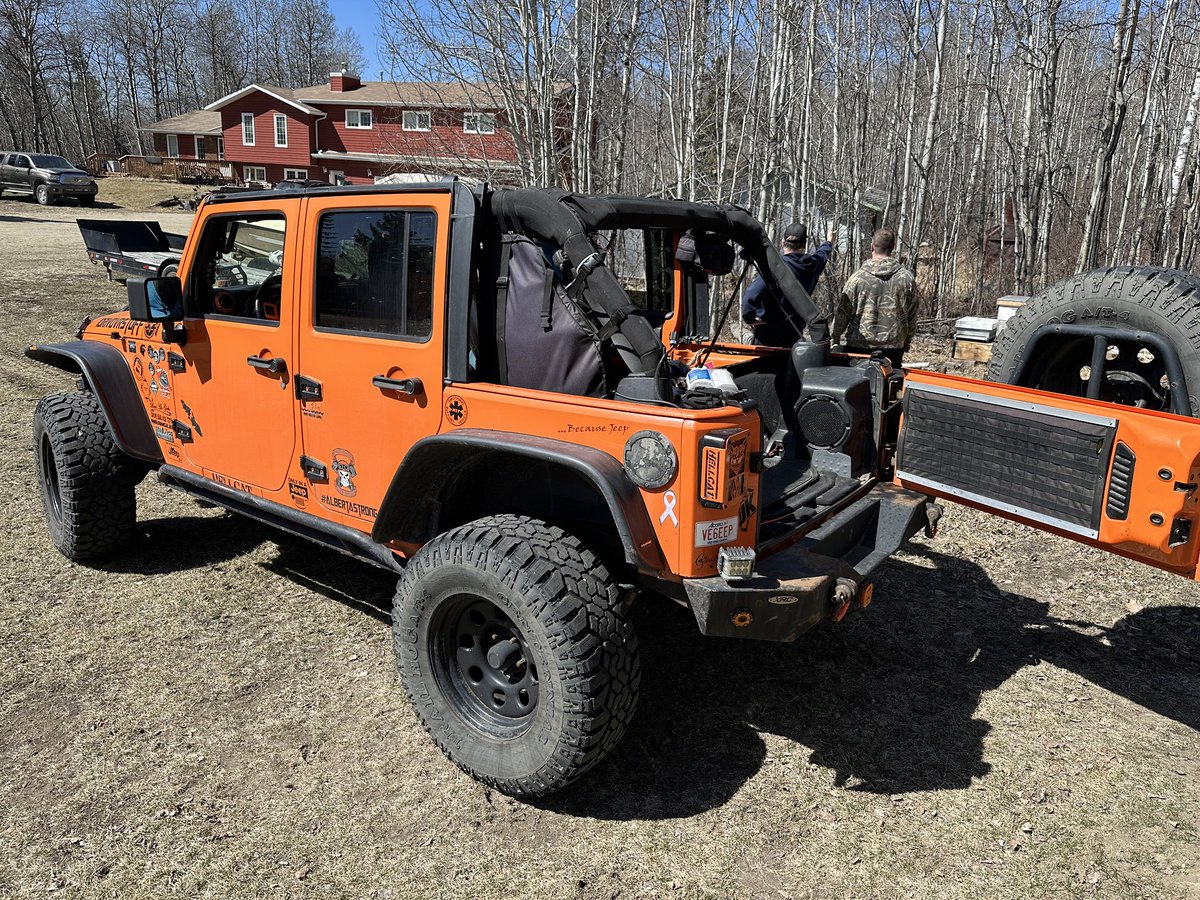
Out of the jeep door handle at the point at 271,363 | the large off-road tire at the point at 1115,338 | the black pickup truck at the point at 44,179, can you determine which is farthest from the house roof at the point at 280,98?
the large off-road tire at the point at 1115,338

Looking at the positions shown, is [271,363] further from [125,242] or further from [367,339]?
[125,242]

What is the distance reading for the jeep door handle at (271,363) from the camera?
3.87 meters

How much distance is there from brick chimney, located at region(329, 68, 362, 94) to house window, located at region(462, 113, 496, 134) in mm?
37009

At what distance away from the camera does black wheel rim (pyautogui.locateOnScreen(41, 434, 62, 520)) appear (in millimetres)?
5086

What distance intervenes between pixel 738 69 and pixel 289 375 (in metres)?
8.49

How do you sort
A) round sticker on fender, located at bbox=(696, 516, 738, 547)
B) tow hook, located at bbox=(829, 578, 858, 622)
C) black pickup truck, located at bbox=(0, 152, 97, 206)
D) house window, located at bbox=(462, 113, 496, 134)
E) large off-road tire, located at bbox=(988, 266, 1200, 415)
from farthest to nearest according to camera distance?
black pickup truck, located at bbox=(0, 152, 97, 206) < house window, located at bbox=(462, 113, 496, 134) < large off-road tire, located at bbox=(988, 266, 1200, 415) < tow hook, located at bbox=(829, 578, 858, 622) < round sticker on fender, located at bbox=(696, 516, 738, 547)

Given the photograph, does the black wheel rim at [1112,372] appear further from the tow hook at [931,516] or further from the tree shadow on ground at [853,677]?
the tree shadow on ground at [853,677]

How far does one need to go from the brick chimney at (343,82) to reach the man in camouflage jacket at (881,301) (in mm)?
41757

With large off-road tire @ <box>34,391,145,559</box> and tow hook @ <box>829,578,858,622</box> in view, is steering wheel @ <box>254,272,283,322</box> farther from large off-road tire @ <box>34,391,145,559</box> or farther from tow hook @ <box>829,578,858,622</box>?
tow hook @ <box>829,578,858,622</box>

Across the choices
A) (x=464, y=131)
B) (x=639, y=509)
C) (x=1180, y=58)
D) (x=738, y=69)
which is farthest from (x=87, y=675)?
(x=1180, y=58)

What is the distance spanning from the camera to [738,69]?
1059 centimetres

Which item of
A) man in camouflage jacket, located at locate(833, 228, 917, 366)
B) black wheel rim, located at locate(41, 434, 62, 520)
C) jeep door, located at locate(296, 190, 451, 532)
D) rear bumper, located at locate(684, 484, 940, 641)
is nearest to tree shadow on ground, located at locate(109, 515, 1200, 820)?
black wheel rim, located at locate(41, 434, 62, 520)

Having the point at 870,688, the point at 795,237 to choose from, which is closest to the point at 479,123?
the point at 795,237

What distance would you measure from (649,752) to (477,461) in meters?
1.30
